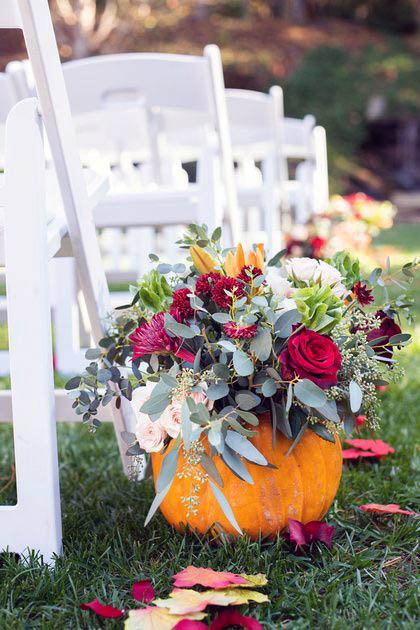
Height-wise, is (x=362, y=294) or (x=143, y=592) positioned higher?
(x=362, y=294)

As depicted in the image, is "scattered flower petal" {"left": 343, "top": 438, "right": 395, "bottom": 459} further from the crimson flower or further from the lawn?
the crimson flower

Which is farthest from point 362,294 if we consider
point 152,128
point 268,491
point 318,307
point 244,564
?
point 152,128

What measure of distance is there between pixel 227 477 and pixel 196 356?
0.70ft

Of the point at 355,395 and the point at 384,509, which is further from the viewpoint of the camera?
the point at 384,509

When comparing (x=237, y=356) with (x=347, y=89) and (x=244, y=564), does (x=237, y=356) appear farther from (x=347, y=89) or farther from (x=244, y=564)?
(x=347, y=89)

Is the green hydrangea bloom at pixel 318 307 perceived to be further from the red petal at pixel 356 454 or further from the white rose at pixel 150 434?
the red petal at pixel 356 454

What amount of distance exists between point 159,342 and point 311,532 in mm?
392

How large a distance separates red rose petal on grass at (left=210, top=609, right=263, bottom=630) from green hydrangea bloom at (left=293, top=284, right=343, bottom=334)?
0.45 metres

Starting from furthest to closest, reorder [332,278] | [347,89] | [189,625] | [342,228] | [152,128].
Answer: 1. [347,89]
2. [342,228]
3. [152,128]
4. [332,278]
5. [189,625]

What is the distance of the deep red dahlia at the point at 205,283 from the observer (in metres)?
1.31

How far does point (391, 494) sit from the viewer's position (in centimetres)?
155

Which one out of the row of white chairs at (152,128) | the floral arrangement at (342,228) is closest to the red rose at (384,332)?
the row of white chairs at (152,128)

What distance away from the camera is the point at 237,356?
120cm

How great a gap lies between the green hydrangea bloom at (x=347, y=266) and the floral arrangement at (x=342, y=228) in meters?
A: 2.29
